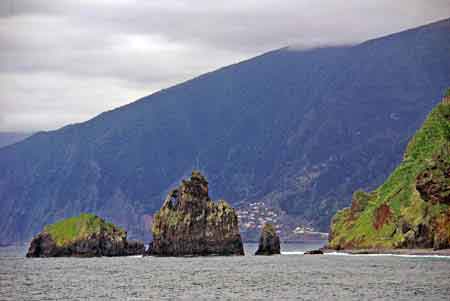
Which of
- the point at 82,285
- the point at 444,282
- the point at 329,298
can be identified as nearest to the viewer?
the point at 329,298

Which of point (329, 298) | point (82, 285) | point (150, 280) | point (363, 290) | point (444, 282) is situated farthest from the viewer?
point (150, 280)

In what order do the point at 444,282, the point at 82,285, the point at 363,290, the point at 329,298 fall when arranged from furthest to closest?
1. the point at 82,285
2. the point at 444,282
3. the point at 363,290
4. the point at 329,298

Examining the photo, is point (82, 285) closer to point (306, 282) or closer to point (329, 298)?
point (306, 282)

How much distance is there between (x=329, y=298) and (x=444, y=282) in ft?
103

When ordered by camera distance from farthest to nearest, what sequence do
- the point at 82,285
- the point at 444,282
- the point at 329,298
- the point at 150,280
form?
the point at 150,280 → the point at 82,285 → the point at 444,282 → the point at 329,298

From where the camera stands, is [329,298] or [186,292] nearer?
[329,298]

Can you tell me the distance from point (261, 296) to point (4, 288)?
4839 cm

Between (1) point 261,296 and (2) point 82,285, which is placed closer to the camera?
(1) point 261,296

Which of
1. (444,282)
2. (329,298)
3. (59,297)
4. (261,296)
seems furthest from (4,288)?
(444,282)

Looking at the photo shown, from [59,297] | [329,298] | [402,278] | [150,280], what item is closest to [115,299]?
[59,297]

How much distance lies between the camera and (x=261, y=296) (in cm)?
15288

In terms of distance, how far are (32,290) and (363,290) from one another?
55200mm

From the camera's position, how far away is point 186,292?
6432 inches

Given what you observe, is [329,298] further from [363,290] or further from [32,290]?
[32,290]
